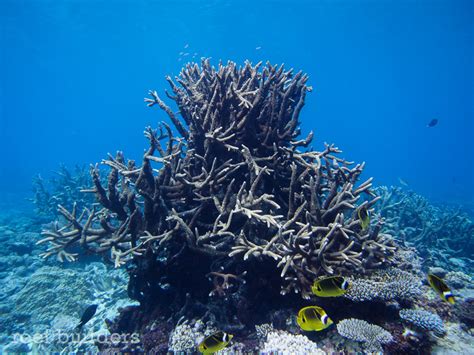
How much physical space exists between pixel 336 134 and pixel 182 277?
472 ft

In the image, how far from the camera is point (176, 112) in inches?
222

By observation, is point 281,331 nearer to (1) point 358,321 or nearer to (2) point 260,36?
(1) point 358,321

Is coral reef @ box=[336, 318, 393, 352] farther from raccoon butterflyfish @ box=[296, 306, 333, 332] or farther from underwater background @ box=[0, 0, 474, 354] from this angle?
raccoon butterflyfish @ box=[296, 306, 333, 332]

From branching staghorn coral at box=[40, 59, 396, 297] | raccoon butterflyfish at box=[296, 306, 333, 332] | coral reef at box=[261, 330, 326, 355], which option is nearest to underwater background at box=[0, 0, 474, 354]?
coral reef at box=[261, 330, 326, 355]

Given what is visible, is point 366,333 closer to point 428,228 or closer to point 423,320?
point 423,320

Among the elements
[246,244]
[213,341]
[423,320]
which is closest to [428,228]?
[423,320]

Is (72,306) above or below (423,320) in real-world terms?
above

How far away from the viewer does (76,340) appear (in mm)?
5324

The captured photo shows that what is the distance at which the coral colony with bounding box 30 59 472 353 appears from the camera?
353cm

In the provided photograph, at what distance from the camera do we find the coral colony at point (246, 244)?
353cm

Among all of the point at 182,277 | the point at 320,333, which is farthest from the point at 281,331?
the point at 182,277

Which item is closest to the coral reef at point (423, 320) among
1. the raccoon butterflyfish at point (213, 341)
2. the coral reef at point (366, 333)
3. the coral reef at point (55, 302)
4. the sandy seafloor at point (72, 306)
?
the sandy seafloor at point (72, 306)

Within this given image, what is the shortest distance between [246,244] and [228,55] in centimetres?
8259

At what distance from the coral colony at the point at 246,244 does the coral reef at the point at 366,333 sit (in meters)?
0.01
